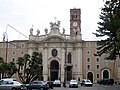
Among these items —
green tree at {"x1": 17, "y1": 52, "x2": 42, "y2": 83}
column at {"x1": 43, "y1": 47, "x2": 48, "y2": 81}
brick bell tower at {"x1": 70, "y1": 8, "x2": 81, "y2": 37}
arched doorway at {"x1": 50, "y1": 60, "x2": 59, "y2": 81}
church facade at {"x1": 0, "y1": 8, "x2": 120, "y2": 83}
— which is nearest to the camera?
green tree at {"x1": 17, "y1": 52, "x2": 42, "y2": 83}

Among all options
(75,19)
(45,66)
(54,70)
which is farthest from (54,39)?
(75,19)

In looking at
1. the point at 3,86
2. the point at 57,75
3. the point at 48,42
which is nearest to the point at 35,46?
the point at 48,42

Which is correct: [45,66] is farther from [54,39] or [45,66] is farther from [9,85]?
[9,85]

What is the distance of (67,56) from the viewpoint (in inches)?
4136

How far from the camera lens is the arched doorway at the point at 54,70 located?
10575cm

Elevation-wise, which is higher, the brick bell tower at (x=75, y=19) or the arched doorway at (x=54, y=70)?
the brick bell tower at (x=75, y=19)

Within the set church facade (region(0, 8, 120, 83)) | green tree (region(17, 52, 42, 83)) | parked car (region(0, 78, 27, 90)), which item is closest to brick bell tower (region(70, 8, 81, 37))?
church facade (region(0, 8, 120, 83))

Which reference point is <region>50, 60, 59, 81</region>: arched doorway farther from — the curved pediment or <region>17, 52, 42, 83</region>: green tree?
<region>17, 52, 42, 83</region>: green tree

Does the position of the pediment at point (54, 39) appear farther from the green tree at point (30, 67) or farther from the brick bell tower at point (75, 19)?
the green tree at point (30, 67)

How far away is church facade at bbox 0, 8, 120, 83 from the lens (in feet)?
343

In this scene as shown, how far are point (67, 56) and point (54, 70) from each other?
6.70m

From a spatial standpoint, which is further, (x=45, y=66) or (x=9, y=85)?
(x=45, y=66)

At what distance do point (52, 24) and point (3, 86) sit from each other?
79.8 metres

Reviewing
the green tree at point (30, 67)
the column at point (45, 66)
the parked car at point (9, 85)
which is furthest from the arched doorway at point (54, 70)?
the parked car at point (9, 85)
